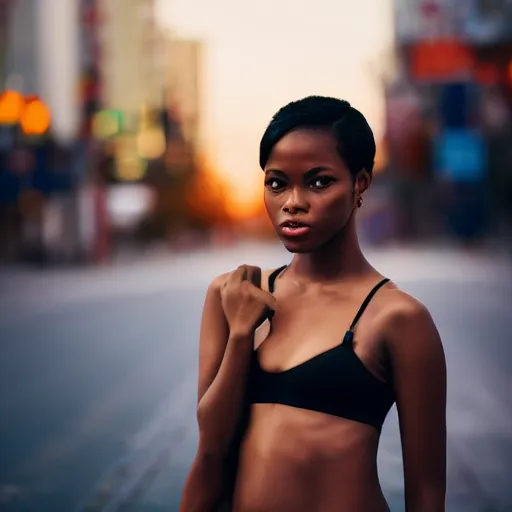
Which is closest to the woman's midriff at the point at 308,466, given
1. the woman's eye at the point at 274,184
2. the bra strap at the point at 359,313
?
the bra strap at the point at 359,313

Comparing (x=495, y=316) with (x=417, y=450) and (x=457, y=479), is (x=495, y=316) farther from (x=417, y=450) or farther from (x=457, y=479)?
(x=417, y=450)

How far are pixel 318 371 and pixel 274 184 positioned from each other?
42 centimetres

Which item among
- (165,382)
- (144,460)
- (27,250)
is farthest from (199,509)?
(27,250)

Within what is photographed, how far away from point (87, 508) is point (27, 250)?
47287mm

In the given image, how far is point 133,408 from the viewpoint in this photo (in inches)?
390

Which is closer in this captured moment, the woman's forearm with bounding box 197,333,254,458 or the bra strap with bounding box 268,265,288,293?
the woman's forearm with bounding box 197,333,254,458

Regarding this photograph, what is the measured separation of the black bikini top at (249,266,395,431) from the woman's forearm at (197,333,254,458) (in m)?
0.05

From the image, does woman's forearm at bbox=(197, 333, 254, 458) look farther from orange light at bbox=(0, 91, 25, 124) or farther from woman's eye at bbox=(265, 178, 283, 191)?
orange light at bbox=(0, 91, 25, 124)

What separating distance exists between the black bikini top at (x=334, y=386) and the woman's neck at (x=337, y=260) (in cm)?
9

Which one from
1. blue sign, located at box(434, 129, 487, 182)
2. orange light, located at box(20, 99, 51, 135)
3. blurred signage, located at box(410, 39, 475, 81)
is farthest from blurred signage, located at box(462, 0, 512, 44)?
orange light, located at box(20, 99, 51, 135)

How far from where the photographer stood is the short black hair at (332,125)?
219cm

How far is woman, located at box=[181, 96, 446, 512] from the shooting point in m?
2.13

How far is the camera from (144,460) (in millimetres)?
7430

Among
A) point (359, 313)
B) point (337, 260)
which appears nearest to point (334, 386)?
point (359, 313)
